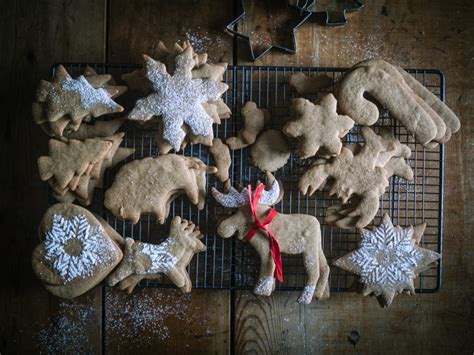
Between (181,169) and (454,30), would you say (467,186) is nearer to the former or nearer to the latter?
(454,30)

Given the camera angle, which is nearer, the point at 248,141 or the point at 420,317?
the point at 248,141

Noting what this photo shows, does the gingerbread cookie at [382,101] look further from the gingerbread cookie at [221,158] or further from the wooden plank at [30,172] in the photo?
the wooden plank at [30,172]

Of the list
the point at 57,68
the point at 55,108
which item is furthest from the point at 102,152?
the point at 57,68

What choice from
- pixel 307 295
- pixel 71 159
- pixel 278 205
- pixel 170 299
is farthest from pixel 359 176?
pixel 71 159

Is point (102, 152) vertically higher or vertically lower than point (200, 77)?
lower

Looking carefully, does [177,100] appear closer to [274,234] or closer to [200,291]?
[274,234]
